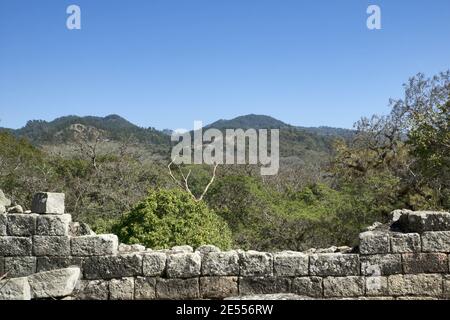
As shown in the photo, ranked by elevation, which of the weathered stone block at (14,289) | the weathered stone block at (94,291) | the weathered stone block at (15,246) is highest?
the weathered stone block at (15,246)

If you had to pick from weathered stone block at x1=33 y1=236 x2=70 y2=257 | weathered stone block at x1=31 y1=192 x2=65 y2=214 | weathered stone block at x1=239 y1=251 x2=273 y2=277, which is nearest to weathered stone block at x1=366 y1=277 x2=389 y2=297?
weathered stone block at x1=239 y1=251 x2=273 y2=277

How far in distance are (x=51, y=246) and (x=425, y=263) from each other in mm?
4986

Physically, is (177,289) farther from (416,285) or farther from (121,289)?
(416,285)

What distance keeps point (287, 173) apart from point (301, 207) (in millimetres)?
20681

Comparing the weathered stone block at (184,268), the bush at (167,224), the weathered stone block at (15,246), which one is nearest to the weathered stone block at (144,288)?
the weathered stone block at (184,268)

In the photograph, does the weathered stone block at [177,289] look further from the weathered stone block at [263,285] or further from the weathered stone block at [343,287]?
the weathered stone block at [343,287]

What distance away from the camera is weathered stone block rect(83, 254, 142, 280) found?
705 centimetres

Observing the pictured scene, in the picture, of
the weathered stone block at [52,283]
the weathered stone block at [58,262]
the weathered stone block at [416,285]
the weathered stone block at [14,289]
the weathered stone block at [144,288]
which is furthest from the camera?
the weathered stone block at [58,262]

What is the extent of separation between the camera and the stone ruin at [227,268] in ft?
22.7

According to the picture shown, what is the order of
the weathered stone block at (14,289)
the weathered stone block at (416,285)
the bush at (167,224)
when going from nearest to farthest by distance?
the weathered stone block at (14,289), the weathered stone block at (416,285), the bush at (167,224)

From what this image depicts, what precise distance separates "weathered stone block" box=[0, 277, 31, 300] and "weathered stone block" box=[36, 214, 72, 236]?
2.43ft

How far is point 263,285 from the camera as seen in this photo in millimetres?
6957

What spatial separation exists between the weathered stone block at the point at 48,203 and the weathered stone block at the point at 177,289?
1.71m
